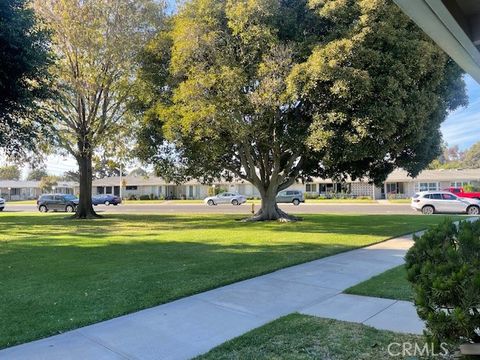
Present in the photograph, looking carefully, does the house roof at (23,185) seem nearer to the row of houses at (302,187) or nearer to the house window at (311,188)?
the row of houses at (302,187)

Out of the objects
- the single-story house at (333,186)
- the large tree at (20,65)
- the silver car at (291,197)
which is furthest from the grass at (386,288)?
the silver car at (291,197)

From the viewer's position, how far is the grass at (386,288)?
6.64m

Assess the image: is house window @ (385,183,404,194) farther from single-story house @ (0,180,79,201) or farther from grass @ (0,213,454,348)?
single-story house @ (0,180,79,201)

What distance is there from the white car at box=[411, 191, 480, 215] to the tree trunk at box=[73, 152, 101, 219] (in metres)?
22.3

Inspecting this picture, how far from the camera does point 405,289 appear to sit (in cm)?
697

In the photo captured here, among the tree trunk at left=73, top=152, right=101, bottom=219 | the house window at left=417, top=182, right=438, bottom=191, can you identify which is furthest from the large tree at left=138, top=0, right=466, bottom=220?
the house window at left=417, top=182, right=438, bottom=191

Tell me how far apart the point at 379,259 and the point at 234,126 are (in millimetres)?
8364

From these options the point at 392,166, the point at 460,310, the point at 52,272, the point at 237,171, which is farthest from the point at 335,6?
the point at 460,310

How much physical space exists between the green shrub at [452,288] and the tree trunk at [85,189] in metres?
26.4

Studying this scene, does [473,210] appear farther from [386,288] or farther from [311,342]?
[311,342]

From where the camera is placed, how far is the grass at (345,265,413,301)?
6.64m

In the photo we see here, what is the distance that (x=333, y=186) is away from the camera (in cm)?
6250

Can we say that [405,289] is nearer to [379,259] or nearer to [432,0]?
[379,259]

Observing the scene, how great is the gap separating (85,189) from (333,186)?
42.2 metres
